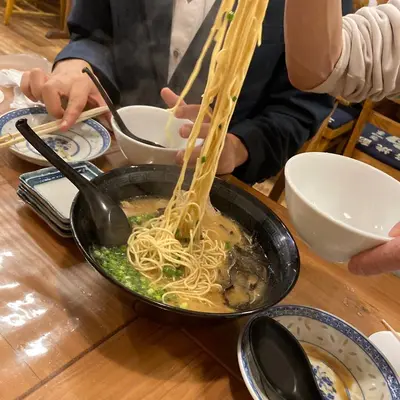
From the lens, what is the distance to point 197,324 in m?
0.81

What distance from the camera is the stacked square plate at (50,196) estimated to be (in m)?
0.98

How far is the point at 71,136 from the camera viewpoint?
53.9 inches

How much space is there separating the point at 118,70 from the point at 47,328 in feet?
4.03

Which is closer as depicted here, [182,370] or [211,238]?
[182,370]

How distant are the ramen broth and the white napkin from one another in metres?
0.63

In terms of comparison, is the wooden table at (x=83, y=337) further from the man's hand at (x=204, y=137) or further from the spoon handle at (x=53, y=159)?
the man's hand at (x=204, y=137)

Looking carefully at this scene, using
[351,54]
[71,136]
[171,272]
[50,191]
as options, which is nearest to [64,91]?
[71,136]

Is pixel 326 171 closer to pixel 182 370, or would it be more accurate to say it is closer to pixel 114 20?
pixel 182 370

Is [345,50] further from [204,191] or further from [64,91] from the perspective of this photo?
[64,91]

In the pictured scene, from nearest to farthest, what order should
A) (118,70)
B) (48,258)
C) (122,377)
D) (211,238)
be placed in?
(122,377) → (48,258) → (211,238) → (118,70)

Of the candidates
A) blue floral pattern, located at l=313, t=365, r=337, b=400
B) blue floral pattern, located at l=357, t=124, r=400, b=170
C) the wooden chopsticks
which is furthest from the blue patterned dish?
blue floral pattern, located at l=357, t=124, r=400, b=170

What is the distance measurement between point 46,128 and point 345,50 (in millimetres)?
856

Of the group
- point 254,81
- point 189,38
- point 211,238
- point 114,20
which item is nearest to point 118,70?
point 114,20

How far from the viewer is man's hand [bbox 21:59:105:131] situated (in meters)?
1.32
